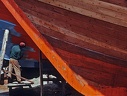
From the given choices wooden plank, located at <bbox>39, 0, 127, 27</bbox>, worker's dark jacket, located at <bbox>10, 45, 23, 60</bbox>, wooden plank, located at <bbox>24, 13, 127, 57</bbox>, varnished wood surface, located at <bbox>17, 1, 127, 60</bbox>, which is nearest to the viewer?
wooden plank, located at <bbox>39, 0, 127, 27</bbox>

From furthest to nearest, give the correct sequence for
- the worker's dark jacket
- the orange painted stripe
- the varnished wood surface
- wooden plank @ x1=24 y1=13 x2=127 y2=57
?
1. the worker's dark jacket
2. the orange painted stripe
3. wooden plank @ x1=24 y1=13 x2=127 y2=57
4. the varnished wood surface

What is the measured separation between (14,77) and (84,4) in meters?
3.19

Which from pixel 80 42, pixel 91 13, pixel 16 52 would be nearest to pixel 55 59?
pixel 80 42

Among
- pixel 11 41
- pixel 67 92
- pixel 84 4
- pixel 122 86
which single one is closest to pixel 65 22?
pixel 84 4

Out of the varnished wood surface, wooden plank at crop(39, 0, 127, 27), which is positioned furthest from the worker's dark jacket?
wooden plank at crop(39, 0, 127, 27)

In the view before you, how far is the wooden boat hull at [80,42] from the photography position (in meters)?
5.86

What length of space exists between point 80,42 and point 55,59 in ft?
1.81

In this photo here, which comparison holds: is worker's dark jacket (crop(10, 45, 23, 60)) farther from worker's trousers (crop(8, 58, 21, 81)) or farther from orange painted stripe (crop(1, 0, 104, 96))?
orange painted stripe (crop(1, 0, 104, 96))

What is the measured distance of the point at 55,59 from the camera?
20.0ft

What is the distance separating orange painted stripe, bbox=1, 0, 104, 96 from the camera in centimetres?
607

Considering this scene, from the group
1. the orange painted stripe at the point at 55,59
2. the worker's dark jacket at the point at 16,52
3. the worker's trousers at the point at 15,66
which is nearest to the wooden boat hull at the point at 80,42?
the orange painted stripe at the point at 55,59

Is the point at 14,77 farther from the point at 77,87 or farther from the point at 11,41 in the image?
the point at 77,87

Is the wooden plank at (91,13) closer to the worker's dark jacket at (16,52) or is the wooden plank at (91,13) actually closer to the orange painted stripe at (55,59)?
the orange painted stripe at (55,59)

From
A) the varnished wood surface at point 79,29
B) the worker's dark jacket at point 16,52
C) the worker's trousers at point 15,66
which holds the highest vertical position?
the varnished wood surface at point 79,29
